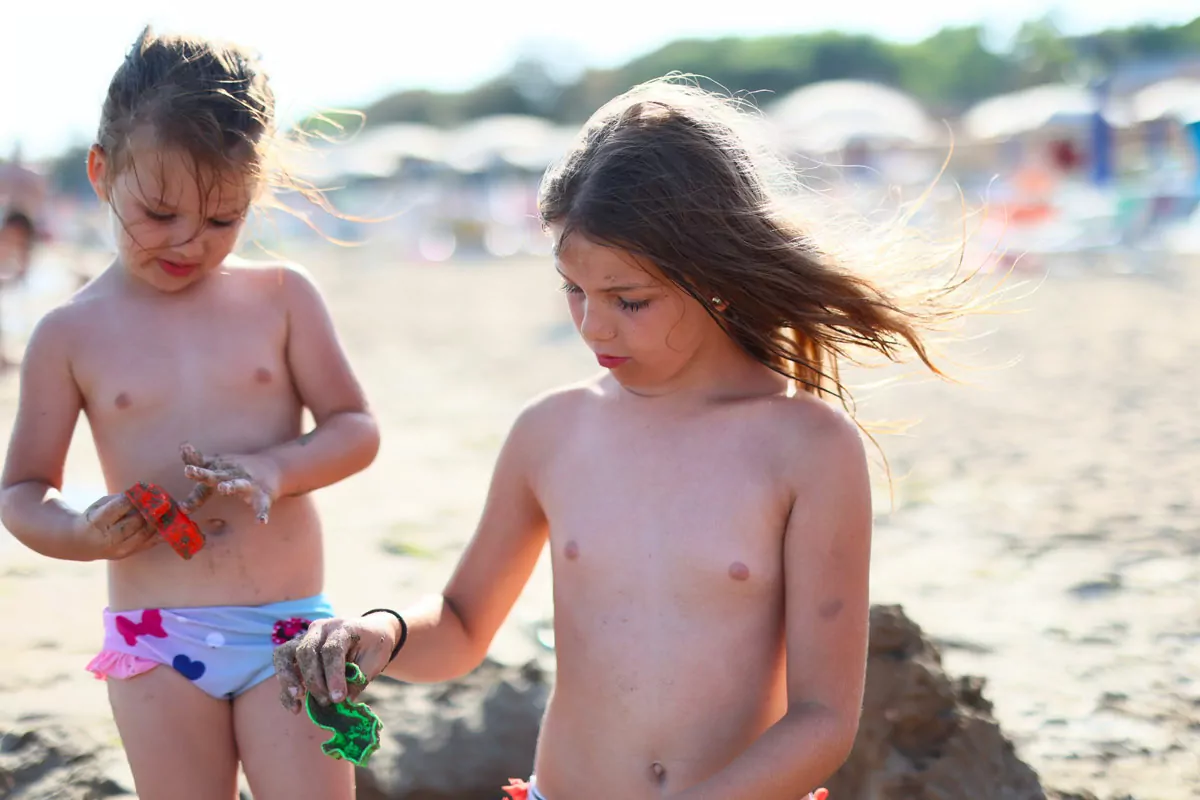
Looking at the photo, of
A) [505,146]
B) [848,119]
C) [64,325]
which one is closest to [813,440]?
[64,325]

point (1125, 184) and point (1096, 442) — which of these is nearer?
point (1096, 442)

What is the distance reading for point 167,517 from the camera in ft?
6.56

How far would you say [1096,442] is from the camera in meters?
6.33

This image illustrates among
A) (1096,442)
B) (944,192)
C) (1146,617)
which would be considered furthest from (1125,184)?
(1146,617)

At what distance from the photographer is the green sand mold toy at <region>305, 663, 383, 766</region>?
1.58 meters

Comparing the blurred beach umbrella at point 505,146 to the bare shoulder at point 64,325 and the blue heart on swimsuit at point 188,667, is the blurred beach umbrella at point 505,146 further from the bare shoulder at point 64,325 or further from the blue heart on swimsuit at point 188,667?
the blue heart on swimsuit at point 188,667

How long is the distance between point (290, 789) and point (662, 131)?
1.25m

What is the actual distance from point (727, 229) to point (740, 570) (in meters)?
0.47

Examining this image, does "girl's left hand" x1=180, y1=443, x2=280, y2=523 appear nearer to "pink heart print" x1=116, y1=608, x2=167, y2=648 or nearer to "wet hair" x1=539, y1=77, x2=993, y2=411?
"pink heart print" x1=116, y1=608, x2=167, y2=648

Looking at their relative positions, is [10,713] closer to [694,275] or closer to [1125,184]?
[694,275]

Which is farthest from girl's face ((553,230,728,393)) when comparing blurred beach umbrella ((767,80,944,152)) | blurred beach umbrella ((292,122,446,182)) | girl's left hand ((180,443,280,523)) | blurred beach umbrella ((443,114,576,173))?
blurred beach umbrella ((292,122,446,182))

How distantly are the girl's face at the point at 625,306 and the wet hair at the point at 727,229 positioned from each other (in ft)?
0.07

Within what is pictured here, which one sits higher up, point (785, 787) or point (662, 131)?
point (662, 131)

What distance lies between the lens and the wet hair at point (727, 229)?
166cm
